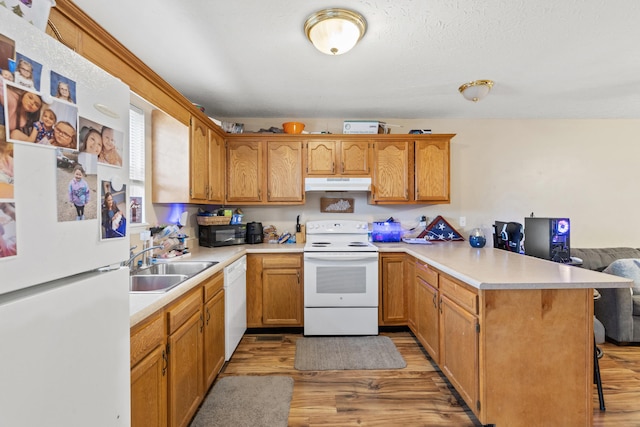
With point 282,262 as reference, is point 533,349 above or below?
below

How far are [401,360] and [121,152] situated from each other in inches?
98.6

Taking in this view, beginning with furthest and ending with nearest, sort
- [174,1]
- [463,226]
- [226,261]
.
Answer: [463,226] < [226,261] < [174,1]

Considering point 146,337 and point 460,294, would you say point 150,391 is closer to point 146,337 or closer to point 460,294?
point 146,337

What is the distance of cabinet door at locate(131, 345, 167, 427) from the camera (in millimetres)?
1125

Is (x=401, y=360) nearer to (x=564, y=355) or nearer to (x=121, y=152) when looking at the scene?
(x=564, y=355)

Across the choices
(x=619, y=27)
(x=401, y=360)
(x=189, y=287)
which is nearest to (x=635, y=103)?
(x=619, y=27)

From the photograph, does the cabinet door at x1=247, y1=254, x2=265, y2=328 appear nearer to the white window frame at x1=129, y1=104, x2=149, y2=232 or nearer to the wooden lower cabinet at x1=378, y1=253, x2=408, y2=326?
the white window frame at x1=129, y1=104, x2=149, y2=232

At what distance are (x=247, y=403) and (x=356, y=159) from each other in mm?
2486

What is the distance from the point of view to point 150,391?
123cm

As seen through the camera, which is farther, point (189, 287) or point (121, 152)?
point (189, 287)

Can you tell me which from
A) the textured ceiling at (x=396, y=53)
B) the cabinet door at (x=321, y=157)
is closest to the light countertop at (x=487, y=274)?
the cabinet door at (x=321, y=157)

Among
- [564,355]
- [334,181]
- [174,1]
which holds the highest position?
[174,1]

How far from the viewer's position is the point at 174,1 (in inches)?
60.4

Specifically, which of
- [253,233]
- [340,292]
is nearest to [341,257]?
[340,292]
